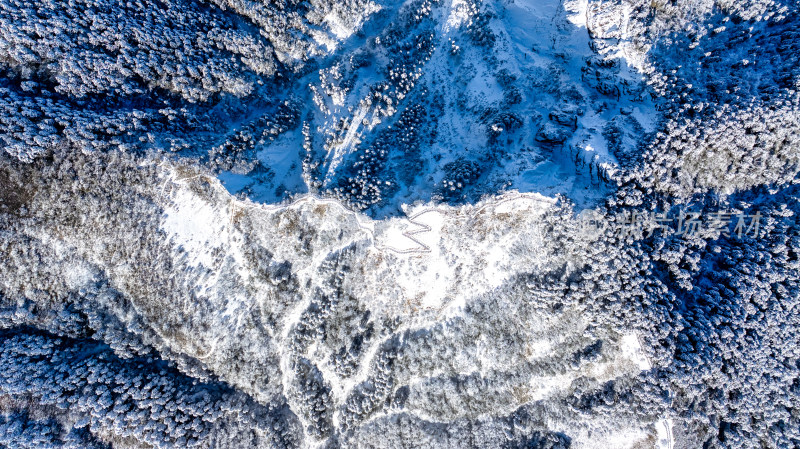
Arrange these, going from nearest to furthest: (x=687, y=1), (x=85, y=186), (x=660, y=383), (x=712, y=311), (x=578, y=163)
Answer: (x=660, y=383)
(x=712, y=311)
(x=85, y=186)
(x=578, y=163)
(x=687, y=1)

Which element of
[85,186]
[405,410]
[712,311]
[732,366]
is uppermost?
[712,311]

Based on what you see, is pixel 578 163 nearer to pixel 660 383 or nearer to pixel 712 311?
pixel 712 311

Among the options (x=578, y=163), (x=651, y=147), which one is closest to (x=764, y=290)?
(x=651, y=147)

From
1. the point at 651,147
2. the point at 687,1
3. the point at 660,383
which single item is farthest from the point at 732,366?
the point at 687,1

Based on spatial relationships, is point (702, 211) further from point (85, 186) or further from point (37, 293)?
point (37, 293)

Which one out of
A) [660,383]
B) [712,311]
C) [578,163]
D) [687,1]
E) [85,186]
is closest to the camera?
[660,383]

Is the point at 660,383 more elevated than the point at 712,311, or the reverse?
the point at 712,311

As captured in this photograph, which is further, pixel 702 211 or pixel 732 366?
pixel 702 211
